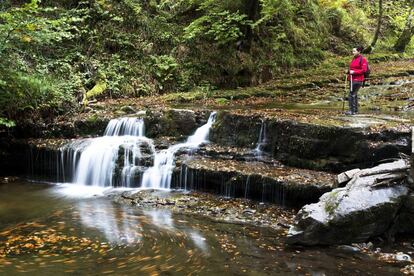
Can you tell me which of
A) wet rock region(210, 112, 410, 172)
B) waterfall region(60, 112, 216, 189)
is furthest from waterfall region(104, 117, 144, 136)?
wet rock region(210, 112, 410, 172)

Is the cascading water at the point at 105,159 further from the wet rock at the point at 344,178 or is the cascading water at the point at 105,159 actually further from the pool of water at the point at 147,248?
the wet rock at the point at 344,178

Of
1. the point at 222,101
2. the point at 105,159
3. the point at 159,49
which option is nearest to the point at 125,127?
the point at 105,159

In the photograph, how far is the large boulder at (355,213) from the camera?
266 inches

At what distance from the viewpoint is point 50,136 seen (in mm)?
12375

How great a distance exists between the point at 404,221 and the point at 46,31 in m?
9.30

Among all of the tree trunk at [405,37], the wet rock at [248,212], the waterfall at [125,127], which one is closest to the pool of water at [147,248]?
the wet rock at [248,212]

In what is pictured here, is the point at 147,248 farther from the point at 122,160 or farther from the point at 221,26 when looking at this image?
the point at 221,26

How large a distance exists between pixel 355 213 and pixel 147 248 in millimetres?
3405

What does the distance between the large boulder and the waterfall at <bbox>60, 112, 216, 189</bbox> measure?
431 cm

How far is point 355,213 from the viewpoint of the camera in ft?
22.2

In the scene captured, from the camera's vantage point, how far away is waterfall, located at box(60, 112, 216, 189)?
34.7 ft

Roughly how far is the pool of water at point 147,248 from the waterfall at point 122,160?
183cm

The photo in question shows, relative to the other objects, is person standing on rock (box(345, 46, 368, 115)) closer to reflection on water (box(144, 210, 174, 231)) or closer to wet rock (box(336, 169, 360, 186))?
wet rock (box(336, 169, 360, 186))

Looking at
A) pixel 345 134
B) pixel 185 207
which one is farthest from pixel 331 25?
pixel 185 207
